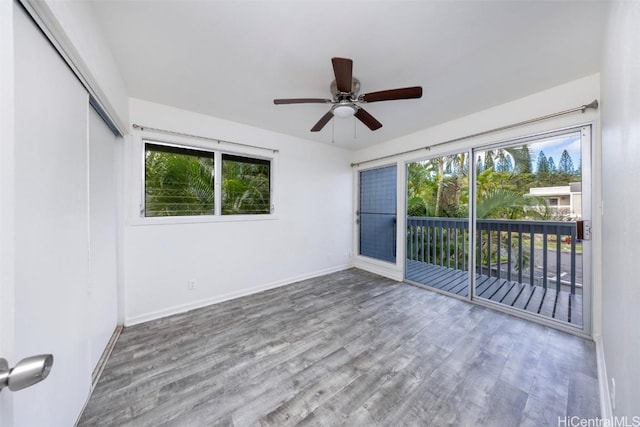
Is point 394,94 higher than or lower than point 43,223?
higher

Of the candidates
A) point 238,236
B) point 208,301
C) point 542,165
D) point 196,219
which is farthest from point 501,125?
point 208,301

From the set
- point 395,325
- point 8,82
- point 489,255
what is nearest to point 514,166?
point 489,255

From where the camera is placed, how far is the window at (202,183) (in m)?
2.59

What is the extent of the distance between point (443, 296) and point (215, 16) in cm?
375

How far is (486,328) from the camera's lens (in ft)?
7.51

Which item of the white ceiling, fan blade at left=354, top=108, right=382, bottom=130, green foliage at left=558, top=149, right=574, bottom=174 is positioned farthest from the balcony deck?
fan blade at left=354, top=108, right=382, bottom=130

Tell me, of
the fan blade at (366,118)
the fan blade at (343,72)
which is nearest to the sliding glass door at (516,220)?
the fan blade at (366,118)

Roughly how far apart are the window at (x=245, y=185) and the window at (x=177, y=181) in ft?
0.65

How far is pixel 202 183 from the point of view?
2893 millimetres

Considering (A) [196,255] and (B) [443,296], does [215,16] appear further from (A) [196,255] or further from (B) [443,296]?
(B) [443,296]

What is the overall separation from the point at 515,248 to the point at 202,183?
4.33 m

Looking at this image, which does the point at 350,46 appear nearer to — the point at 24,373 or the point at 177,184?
the point at 24,373

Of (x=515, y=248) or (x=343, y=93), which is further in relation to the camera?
(x=515, y=248)

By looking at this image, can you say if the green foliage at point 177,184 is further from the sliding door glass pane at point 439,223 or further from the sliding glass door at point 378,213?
the sliding door glass pane at point 439,223
